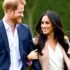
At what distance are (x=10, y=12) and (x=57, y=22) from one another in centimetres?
56

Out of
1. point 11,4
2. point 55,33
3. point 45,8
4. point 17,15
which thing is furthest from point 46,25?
point 45,8

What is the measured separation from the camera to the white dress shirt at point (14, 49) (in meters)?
5.40

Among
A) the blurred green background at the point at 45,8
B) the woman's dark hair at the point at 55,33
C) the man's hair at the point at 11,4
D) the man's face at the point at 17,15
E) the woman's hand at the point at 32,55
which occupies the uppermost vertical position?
the man's hair at the point at 11,4

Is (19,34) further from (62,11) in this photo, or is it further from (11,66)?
(62,11)

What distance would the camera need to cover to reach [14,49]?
541cm

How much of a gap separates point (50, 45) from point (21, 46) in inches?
13.9

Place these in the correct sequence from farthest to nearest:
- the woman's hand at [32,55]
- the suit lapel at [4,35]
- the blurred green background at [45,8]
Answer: the blurred green background at [45,8], the woman's hand at [32,55], the suit lapel at [4,35]

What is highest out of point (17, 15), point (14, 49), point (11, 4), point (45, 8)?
point (11, 4)

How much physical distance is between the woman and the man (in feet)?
0.49

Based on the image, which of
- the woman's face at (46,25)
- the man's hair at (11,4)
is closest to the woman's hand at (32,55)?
the woman's face at (46,25)

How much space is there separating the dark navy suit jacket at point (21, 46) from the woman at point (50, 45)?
0.22 ft

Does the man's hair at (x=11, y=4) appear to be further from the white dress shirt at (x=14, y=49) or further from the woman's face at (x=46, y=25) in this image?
the woman's face at (x=46, y=25)

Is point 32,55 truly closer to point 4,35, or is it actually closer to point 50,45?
point 50,45

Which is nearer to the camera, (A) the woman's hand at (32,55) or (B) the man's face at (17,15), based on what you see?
(B) the man's face at (17,15)
